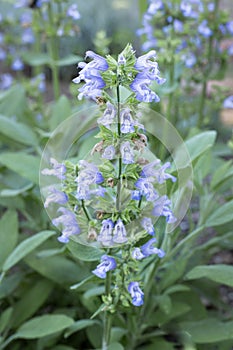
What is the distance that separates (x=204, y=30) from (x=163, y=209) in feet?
3.62

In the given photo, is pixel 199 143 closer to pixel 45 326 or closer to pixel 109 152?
pixel 109 152

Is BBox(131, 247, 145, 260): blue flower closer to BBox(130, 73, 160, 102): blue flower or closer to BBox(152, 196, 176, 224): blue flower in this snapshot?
BBox(152, 196, 176, 224): blue flower

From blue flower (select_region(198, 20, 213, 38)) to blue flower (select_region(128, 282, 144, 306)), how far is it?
114 centimetres

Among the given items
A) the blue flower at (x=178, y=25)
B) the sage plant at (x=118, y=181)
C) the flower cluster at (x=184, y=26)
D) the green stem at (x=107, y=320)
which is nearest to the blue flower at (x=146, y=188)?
the sage plant at (x=118, y=181)

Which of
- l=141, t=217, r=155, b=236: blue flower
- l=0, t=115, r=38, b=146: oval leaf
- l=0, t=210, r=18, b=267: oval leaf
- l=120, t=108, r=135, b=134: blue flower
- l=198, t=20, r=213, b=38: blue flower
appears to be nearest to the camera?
l=120, t=108, r=135, b=134: blue flower

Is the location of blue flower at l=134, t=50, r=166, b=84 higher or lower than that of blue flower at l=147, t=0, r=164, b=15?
higher

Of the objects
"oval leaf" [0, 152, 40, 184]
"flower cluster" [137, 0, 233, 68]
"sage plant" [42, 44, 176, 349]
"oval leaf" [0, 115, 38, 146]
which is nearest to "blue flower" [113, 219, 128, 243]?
"sage plant" [42, 44, 176, 349]

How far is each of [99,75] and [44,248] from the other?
768 millimetres

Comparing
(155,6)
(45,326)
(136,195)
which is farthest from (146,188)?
(155,6)

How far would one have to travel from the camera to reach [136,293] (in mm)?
1062

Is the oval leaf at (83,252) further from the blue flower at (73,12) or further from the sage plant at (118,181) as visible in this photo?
the blue flower at (73,12)

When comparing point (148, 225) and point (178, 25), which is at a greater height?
point (178, 25)

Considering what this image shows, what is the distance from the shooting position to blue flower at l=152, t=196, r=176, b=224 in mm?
1035

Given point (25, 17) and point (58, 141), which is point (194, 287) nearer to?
point (58, 141)
